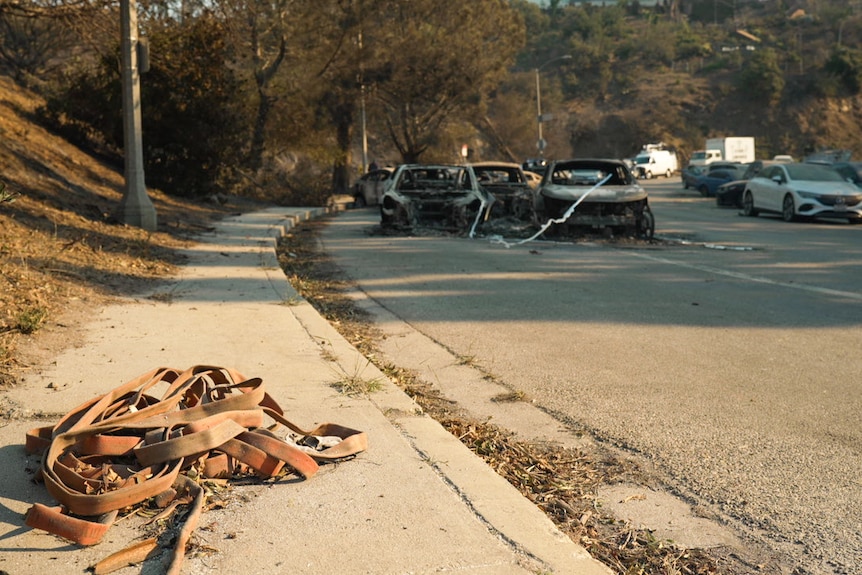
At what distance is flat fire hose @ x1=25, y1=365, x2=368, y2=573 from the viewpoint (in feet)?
12.2

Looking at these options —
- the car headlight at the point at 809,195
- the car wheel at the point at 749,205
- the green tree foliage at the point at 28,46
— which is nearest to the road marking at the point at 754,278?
the car headlight at the point at 809,195

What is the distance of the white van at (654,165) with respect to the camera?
2522 inches

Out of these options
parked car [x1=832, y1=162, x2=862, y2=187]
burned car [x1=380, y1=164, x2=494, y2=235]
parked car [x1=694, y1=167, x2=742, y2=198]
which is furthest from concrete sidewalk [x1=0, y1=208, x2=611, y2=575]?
parked car [x1=694, y1=167, x2=742, y2=198]

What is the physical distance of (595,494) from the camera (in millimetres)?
4711

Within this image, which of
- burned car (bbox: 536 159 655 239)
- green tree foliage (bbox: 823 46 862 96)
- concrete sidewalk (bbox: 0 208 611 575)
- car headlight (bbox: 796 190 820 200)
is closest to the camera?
concrete sidewalk (bbox: 0 208 611 575)

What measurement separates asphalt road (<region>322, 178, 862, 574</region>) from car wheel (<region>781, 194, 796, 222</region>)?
26.3 ft

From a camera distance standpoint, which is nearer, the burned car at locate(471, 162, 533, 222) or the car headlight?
the burned car at locate(471, 162, 533, 222)

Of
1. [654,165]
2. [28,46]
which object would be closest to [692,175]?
[654,165]

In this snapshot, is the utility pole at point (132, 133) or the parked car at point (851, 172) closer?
the utility pole at point (132, 133)

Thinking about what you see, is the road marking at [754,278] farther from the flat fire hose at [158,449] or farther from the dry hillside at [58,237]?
the flat fire hose at [158,449]

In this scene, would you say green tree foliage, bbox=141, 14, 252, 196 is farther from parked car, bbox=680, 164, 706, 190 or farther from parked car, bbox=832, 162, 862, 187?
parked car, bbox=680, 164, 706, 190

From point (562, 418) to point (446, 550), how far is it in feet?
8.60

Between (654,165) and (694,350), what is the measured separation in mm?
59214

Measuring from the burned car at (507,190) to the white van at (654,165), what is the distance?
40.7 meters
